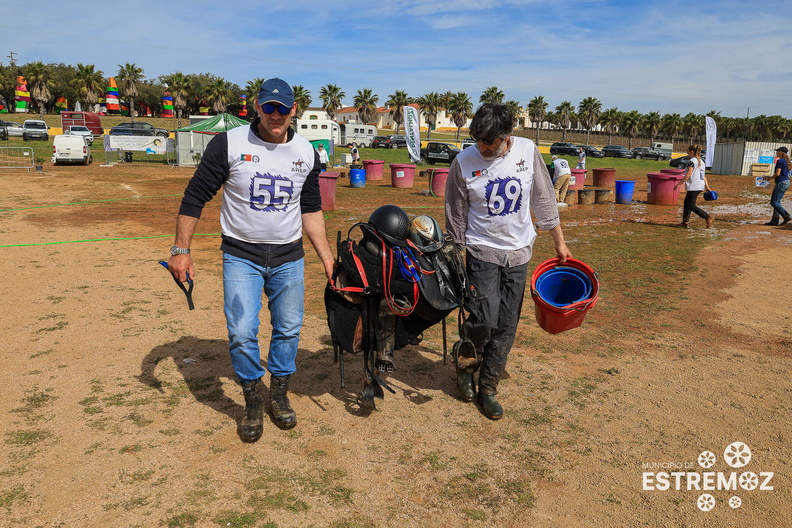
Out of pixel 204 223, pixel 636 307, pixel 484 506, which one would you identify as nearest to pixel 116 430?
pixel 484 506

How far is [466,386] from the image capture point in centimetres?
422

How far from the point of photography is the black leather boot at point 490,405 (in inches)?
155

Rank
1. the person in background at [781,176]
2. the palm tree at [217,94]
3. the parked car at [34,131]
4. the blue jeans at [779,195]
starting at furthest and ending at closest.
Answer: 1. the palm tree at [217,94]
2. the parked car at [34,131]
3. the blue jeans at [779,195]
4. the person in background at [781,176]

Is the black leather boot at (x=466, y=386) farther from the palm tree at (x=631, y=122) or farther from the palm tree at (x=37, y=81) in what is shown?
the palm tree at (x=631, y=122)

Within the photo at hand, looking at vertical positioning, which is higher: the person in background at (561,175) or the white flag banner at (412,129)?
the white flag banner at (412,129)

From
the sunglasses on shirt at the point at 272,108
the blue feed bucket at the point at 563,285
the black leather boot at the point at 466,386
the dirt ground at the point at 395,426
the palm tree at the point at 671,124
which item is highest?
the palm tree at the point at 671,124

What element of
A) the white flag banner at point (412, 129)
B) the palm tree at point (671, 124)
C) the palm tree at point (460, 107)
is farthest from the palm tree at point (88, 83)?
the palm tree at point (671, 124)

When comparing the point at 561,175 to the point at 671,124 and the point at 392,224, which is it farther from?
the point at 671,124

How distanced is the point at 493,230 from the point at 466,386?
1196mm

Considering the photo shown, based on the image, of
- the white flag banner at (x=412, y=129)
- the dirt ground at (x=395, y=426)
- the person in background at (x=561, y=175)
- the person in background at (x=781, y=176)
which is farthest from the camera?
the white flag banner at (x=412, y=129)

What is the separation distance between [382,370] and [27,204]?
46.9 feet

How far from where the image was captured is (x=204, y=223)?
12516 millimetres

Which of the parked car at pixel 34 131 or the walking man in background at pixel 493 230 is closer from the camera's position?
the walking man in background at pixel 493 230

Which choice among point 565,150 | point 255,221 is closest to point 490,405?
point 255,221
